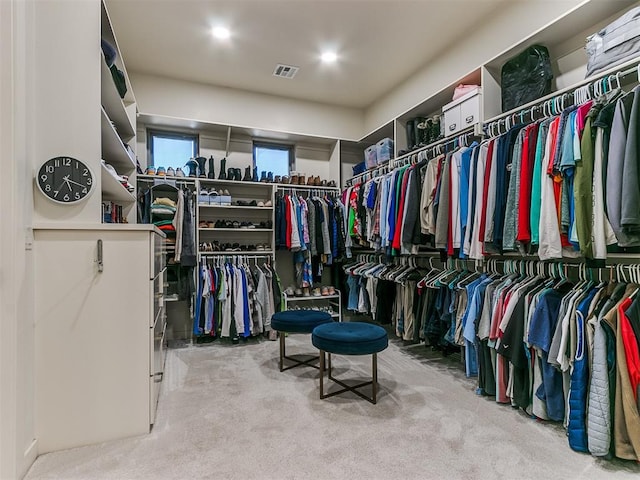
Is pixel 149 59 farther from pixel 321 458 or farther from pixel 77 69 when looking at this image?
pixel 321 458

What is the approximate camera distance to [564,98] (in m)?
2.04

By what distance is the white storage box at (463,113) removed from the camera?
102 inches

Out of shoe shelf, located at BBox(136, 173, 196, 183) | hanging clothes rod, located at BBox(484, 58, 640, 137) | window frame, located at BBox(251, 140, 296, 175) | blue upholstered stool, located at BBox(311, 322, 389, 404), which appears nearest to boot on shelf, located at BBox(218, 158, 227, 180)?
shoe shelf, located at BBox(136, 173, 196, 183)

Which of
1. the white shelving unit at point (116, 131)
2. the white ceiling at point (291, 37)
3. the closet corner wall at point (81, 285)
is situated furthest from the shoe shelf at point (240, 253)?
the white ceiling at point (291, 37)

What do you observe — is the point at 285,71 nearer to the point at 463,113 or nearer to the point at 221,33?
the point at 221,33

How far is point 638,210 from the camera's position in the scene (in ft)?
4.91

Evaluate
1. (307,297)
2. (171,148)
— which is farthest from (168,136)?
(307,297)

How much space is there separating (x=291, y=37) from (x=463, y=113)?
1.67 m

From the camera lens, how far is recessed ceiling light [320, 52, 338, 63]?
3.32m

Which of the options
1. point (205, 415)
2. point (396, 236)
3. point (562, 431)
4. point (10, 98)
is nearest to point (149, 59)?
point (10, 98)

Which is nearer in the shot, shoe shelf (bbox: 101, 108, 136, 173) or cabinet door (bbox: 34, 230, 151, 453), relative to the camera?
cabinet door (bbox: 34, 230, 151, 453)

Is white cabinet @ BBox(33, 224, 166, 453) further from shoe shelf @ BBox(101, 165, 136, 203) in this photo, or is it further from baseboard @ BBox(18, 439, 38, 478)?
shoe shelf @ BBox(101, 165, 136, 203)

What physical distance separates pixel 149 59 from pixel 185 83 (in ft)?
1.61

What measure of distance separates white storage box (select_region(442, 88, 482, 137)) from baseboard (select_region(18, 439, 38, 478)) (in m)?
3.31
